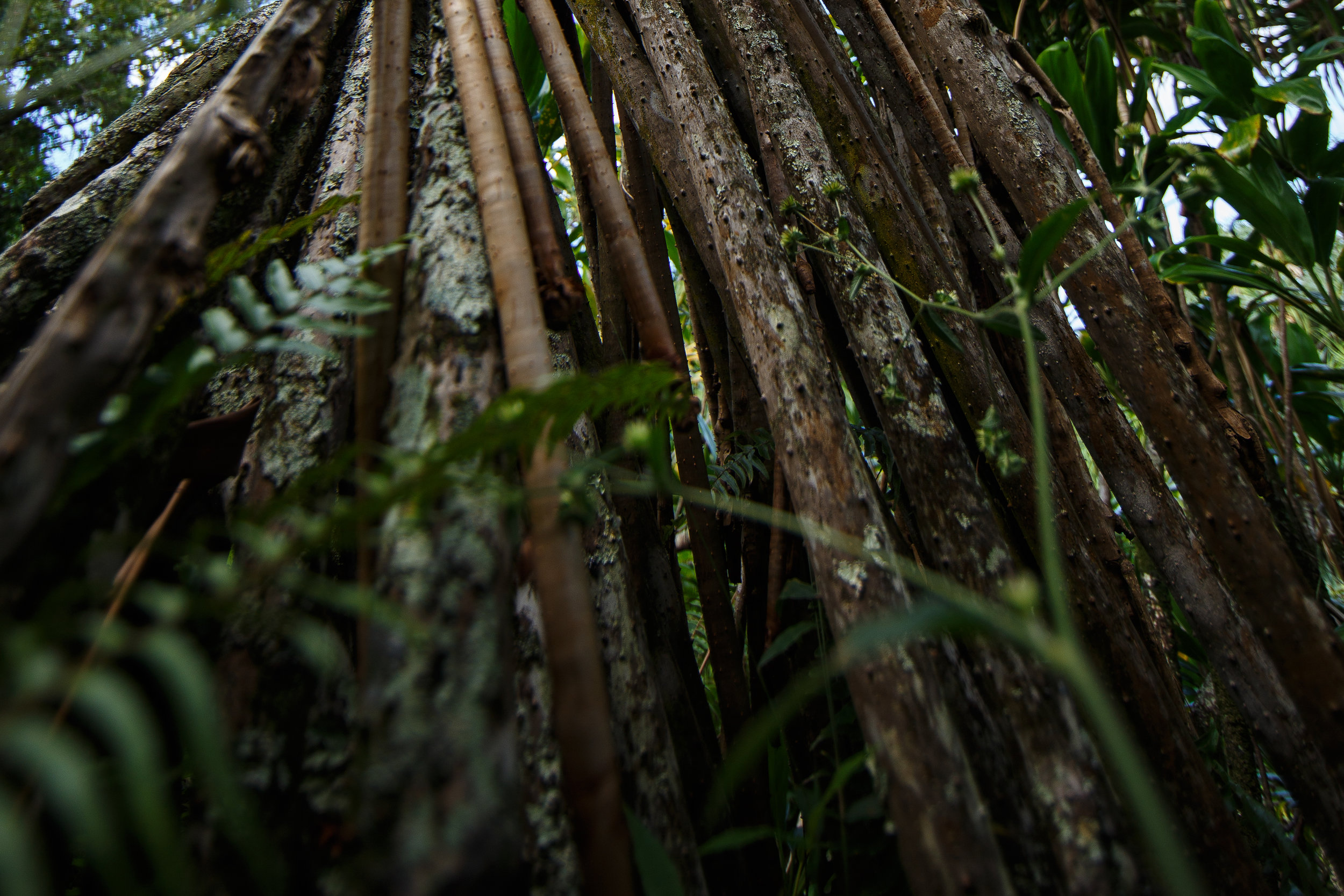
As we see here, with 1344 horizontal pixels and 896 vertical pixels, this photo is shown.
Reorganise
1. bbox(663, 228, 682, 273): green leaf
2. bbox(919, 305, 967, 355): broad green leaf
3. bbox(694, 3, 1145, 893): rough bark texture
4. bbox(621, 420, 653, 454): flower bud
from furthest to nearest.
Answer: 1. bbox(663, 228, 682, 273): green leaf
2. bbox(919, 305, 967, 355): broad green leaf
3. bbox(694, 3, 1145, 893): rough bark texture
4. bbox(621, 420, 653, 454): flower bud

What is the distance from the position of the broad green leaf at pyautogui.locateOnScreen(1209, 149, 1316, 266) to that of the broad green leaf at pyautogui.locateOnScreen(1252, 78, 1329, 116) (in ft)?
0.48

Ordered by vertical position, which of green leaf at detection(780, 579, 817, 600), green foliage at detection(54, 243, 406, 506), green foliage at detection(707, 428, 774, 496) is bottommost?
green foliage at detection(707, 428, 774, 496)

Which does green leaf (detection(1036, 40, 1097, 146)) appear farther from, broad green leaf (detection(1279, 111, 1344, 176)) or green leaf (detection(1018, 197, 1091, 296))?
green leaf (detection(1018, 197, 1091, 296))

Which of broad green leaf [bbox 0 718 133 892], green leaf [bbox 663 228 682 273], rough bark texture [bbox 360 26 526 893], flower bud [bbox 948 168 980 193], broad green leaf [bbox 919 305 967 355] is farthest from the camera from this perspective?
green leaf [bbox 663 228 682 273]

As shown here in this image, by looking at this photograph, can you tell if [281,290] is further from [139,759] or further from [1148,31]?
[1148,31]

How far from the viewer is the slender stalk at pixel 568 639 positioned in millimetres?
410

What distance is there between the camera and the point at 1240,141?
119cm

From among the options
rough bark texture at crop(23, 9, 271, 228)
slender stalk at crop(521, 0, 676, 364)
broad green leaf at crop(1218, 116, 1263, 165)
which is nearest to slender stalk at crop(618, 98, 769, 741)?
slender stalk at crop(521, 0, 676, 364)

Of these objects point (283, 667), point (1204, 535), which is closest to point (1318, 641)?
point (1204, 535)

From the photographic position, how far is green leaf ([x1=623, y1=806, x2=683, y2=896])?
1.69ft

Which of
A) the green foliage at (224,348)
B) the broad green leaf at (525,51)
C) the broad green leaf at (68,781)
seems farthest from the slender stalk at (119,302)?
the broad green leaf at (525,51)

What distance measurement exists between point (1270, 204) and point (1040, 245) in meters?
1.49

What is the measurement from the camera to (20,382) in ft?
1.29

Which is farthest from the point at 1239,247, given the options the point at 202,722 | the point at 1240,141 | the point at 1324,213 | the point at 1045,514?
the point at 202,722
